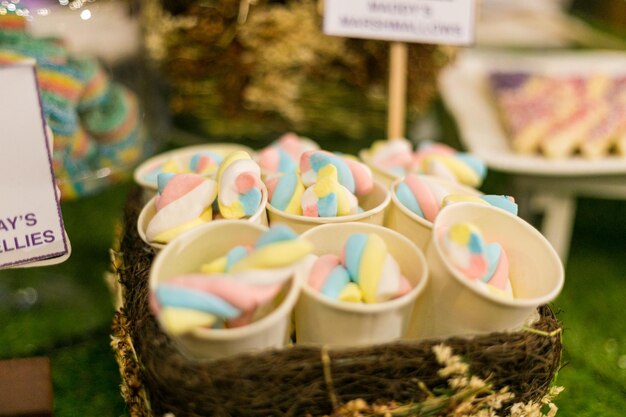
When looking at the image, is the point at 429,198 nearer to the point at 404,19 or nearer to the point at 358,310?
the point at 358,310

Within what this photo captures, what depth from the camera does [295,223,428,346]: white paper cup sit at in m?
0.70

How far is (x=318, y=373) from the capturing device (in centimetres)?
71

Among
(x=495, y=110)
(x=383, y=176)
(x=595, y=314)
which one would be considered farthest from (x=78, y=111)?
(x=595, y=314)

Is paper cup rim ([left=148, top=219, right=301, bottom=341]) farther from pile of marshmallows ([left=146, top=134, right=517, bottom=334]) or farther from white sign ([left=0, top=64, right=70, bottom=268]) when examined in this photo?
white sign ([left=0, top=64, right=70, bottom=268])

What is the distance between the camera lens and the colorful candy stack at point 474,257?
726 mm

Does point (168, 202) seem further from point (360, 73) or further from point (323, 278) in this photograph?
point (360, 73)

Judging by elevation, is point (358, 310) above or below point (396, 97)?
below

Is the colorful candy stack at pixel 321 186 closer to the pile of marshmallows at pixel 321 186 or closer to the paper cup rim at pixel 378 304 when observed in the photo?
the pile of marshmallows at pixel 321 186

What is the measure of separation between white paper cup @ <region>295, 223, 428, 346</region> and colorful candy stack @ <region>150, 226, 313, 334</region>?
42mm

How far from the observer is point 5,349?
1168 mm

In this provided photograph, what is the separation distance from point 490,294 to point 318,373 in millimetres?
216

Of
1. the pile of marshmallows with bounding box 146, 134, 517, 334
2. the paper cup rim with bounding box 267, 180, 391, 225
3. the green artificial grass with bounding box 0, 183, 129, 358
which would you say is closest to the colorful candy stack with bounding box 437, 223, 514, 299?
the pile of marshmallows with bounding box 146, 134, 517, 334

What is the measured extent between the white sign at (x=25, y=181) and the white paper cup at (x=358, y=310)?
0.38 meters

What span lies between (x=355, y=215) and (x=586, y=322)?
701 millimetres
